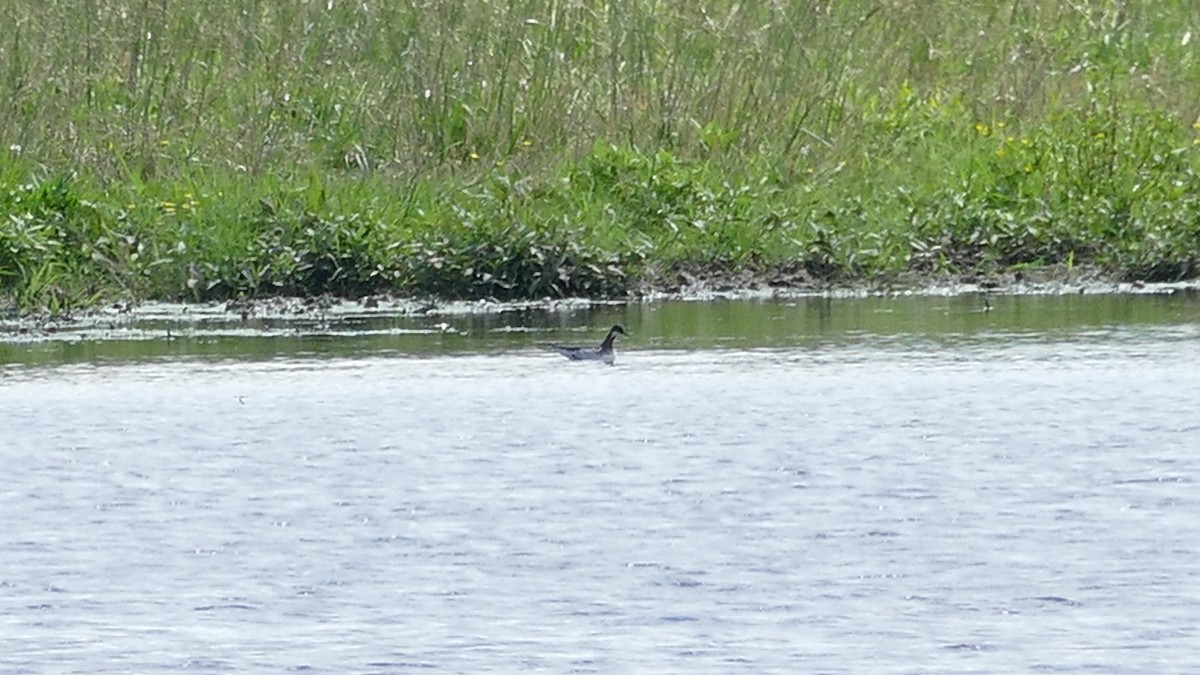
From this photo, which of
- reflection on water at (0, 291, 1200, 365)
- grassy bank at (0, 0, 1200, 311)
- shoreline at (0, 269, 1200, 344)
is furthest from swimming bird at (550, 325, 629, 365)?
grassy bank at (0, 0, 1200, 311)

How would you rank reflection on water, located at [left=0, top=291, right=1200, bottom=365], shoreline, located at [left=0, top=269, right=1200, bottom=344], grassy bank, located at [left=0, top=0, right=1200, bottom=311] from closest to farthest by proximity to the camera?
reflection on water, located at [left=0, top=291, right=1200, bottom=365] → shoreline, located at [left=0, top=269, right=1200, bottom=344] → grassy bank, located at [left=0, top=0, right=1200, bottom=311]

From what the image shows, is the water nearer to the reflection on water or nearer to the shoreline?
the reflection on water

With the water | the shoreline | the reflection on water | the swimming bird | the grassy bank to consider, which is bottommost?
the water

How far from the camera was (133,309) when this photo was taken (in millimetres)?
13352

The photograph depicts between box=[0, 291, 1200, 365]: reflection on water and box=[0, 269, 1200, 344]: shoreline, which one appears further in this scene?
box=[0, 269, 1200, 344]: shoreline

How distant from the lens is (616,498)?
8.64 meters

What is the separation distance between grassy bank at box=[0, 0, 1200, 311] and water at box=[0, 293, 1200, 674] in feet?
3.49

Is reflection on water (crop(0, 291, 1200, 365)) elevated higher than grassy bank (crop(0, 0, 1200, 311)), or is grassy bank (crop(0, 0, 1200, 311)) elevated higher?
grassy bank (crop(0, 0, 1200, 311))

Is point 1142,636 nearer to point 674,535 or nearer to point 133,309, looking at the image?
point 674,535

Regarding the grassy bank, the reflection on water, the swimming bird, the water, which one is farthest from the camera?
the grassy bank

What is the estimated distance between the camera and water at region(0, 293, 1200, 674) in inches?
268

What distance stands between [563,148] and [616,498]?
701cm

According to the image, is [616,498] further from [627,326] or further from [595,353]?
[627,326]

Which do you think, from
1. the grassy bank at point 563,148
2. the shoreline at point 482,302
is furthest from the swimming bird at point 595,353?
the grassy bank at point 563,148
